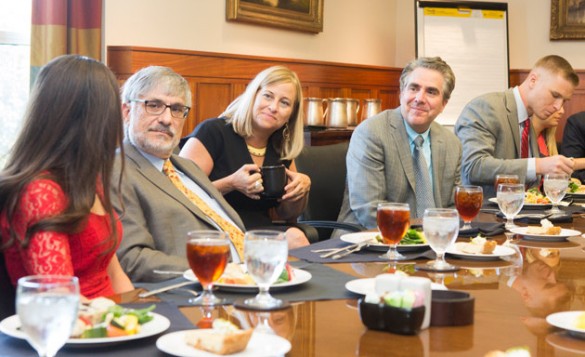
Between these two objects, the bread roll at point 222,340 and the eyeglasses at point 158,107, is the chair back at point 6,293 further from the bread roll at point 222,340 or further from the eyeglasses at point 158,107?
the eyeglasses at point 158,107

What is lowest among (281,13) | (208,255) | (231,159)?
(208,255)

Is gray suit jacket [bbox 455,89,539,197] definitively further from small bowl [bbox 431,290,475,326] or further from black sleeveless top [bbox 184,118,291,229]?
small bowl [bbox 431,290,475,326]

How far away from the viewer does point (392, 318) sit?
1324 millimetres

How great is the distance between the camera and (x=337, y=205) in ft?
Result: 11.9

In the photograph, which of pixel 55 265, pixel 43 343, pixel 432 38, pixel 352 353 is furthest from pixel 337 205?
pixel 432 38

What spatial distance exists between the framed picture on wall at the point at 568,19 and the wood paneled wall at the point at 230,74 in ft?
4.55

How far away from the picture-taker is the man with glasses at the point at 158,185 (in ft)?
7.43

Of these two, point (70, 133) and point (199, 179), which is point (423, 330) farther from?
point (199, 179)

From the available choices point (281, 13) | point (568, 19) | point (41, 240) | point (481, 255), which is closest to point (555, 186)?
point (481, 255)

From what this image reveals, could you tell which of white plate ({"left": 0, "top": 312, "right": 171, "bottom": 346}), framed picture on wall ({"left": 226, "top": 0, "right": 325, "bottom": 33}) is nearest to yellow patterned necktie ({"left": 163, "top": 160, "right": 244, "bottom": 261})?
white plate ({"left": 0, "top": 312, "right": 171, "bottom": 346})

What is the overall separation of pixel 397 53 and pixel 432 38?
0.43 m

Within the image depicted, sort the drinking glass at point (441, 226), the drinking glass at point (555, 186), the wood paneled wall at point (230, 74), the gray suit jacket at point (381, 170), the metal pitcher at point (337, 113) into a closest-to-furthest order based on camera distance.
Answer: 1. the drinking glass at point (441, 226)
2. the drinking glass at point (555, 186)
3. the gray suit jacket at point (381, 170)
4. the wood paneled wall at point (230, 74)
5. the metal pitcher at point (337, 113)

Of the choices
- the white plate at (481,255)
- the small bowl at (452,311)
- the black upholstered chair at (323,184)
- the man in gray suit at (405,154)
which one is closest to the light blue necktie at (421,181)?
the man in gray suit at (405,154)

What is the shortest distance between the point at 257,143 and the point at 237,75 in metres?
2.31
